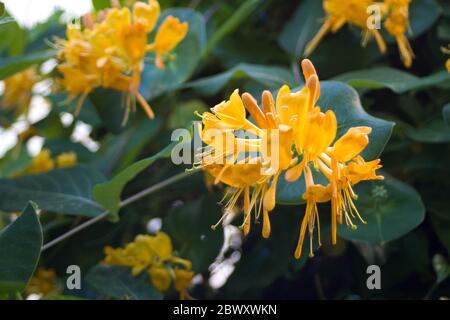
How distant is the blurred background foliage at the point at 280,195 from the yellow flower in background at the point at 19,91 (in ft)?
0.32

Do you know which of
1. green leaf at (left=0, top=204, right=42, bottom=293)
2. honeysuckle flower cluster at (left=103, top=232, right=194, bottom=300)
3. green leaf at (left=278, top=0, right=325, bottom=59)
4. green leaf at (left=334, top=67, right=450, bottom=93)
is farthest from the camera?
green leaf at (left=278, top=0, right=325, bottom=59)

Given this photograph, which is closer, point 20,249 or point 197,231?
point 20,249

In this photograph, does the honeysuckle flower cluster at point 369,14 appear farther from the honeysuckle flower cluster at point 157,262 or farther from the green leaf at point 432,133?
the honeysuckle flower cluster at point 157,262

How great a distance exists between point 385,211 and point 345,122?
18cm

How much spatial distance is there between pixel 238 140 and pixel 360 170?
133 millimetres

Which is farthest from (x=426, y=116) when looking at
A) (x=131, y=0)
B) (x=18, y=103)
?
(x=18, y=103)

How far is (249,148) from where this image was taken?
761 millimetres

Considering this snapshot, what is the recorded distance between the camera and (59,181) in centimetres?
112

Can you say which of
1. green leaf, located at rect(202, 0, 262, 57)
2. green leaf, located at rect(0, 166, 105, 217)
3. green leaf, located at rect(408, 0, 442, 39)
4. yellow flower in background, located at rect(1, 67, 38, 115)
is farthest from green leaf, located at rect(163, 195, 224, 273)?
yellow flower in background, located at rect(1, 67, 38, 115)

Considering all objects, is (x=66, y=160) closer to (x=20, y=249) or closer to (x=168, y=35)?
(x=168, y=35)

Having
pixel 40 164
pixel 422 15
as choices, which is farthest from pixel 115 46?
pixel 422 15

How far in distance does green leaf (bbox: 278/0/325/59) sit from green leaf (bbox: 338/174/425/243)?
39 centimetres

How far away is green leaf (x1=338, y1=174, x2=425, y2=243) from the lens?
93cm

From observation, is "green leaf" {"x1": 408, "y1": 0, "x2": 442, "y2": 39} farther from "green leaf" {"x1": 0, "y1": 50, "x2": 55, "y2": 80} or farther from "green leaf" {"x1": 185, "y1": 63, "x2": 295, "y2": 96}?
"green leaf" {"x1": 0, "y1": 50, "x2": 55, "y2": 80}
